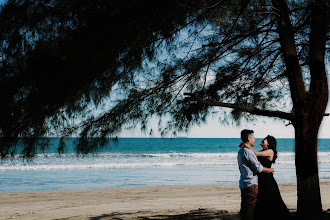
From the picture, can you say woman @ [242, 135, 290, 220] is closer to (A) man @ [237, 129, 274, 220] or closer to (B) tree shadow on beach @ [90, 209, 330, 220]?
(A) man @ [237, 129, 274, 220]

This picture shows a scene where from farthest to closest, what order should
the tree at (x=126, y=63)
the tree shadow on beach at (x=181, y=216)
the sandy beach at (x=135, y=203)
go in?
the sandy beach at (x=135, y=203), the tree shadow on beach at (x=181, y=216), the tree at (x=126, y=63)

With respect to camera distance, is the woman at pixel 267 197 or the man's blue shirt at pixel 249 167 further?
the woman at pixel 267 197

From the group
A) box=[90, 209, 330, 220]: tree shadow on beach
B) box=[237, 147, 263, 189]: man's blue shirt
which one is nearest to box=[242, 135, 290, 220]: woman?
box=[237, 147, 263, 189]: man's blue shirt

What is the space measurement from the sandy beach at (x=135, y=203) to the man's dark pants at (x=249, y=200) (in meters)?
1.86

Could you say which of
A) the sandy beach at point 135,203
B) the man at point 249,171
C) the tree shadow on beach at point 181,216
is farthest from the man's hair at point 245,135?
the sandy beach at point 135,203

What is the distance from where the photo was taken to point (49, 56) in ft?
14.7

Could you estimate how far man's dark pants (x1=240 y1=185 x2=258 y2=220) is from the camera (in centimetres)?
509

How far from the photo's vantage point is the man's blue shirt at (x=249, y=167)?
4.98 meters

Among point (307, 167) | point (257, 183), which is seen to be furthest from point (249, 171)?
point (307, 167)

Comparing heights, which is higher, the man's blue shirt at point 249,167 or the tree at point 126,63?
the tree at point 126,63

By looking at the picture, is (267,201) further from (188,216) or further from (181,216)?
(181,216)

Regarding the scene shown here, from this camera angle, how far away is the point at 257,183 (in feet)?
16.9

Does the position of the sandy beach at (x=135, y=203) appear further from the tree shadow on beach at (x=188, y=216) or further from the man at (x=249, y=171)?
the man at (x=249, y=171)

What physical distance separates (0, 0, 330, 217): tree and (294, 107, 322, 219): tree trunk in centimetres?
1
